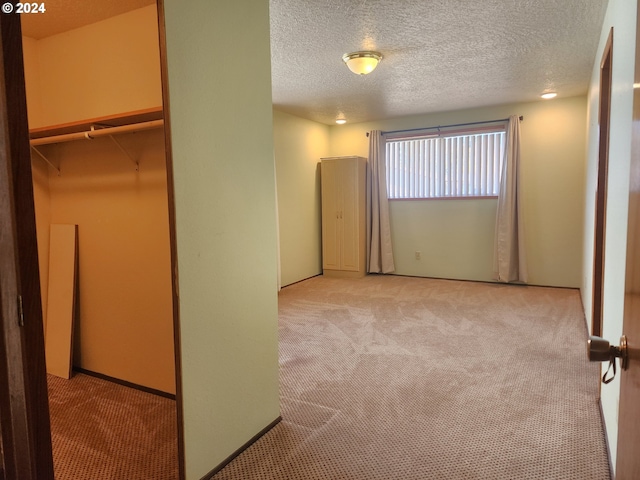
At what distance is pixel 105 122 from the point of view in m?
2.41

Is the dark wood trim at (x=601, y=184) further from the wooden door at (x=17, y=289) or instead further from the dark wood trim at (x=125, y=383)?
the wooden door at (x=17, y=289)

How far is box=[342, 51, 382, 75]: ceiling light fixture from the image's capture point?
3.31 m

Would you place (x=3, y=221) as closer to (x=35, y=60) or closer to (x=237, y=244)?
(x=237, y=244)

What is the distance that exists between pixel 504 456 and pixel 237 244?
62.7 inches

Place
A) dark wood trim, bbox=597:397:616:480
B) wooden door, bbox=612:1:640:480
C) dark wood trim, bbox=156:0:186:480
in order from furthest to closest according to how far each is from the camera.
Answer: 1. dark wood trim, bbox=597:397:616:480
2. dark wood trim, bbox=156:0:186:480
3. wooden door, bbox=612:1:640:480

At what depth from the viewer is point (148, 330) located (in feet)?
8.61

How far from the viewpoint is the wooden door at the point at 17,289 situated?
830 mm

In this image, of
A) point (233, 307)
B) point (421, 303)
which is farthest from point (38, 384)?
point (421, 303)

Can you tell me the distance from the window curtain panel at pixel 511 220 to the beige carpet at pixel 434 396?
3.25ft

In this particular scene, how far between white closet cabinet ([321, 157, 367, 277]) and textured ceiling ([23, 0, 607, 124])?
1.29 meters

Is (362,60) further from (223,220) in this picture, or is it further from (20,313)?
(20,313)

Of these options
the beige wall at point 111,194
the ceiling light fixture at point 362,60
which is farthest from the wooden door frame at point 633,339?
the ceiling light fixture at point 362,60

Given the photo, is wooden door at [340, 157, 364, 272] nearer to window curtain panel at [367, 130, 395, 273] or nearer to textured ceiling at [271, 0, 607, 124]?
window curtain panel at [367, 130, 395, 273]

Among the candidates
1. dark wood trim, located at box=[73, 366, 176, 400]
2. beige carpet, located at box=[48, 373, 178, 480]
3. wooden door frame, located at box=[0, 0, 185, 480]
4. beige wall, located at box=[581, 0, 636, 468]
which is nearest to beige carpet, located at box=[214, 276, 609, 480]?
beige wall, located at box=[581, 0, 636, 468]
